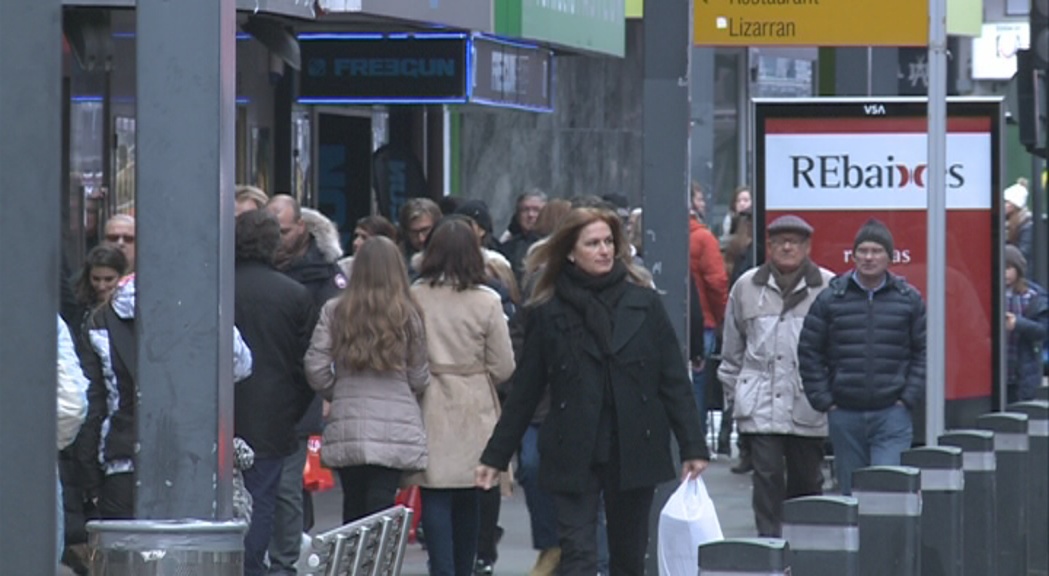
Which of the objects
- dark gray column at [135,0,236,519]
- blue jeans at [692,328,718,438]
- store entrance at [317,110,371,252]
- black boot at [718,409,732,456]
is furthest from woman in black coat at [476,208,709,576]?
store entrance at [317,110,371,252]

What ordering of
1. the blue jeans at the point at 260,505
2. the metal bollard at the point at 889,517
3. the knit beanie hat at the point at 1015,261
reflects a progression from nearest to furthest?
the metal bollard at the point at 889,517 < the blue jeans at the point at 260,505 < the knit beanie hat at the point at 1015,261

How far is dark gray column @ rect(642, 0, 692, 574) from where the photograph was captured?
8.97 meters

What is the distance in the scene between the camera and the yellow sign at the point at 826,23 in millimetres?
12453

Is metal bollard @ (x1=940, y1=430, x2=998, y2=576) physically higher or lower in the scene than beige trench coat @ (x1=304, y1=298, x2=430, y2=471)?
lower

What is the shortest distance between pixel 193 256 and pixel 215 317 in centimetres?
13

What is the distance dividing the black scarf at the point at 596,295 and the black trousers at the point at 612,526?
51 centimetres

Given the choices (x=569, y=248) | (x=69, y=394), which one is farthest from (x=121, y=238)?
(x=69, y=394)

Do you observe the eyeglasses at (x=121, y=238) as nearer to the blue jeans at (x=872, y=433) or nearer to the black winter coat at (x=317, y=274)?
the black winter coat at (x=317, y=274)

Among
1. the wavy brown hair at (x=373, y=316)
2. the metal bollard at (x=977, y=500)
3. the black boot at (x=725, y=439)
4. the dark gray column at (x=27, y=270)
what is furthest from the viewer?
the black boot at (x=725, y=439)

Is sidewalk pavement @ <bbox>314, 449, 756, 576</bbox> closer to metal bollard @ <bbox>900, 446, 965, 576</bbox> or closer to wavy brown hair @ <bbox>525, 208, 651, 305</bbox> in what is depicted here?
wavy brown hair @ <bbox>525, 208, 651, 305</bbox>

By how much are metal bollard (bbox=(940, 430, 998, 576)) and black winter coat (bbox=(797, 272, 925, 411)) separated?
1.59m

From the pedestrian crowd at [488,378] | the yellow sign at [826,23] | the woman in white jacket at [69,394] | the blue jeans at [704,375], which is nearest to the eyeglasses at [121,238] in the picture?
the pedestrian crowd at [488,378]

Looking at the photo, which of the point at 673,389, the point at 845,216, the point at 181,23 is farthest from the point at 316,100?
A: the point at 181,23

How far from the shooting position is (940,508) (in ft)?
28.7
